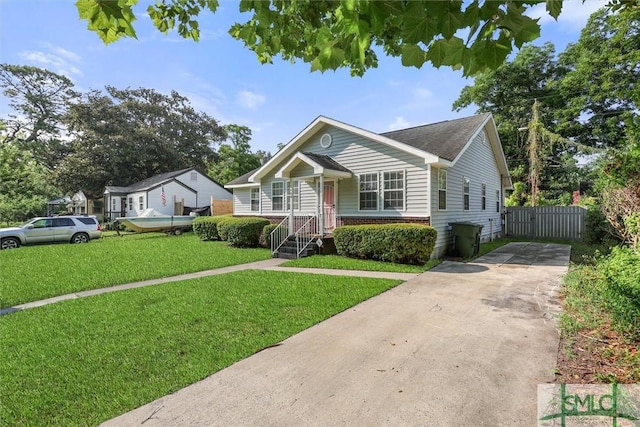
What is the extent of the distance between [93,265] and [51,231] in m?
8.69

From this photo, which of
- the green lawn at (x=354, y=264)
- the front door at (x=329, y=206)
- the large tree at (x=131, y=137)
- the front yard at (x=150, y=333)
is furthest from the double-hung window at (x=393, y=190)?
the large tree at (x=131, y=137)

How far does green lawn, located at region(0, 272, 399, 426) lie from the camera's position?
287 centimetres

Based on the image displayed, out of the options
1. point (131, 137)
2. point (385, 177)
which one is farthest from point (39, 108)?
point (385, 177)

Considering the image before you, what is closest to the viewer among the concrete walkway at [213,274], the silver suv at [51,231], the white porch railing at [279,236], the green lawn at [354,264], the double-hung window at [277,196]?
the concrete walkway at [213,274]

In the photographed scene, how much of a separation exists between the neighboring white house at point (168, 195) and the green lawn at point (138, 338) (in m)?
21.1

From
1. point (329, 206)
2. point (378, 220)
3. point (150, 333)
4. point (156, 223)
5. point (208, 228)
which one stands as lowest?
point (150, 333)

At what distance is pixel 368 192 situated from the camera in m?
11.9

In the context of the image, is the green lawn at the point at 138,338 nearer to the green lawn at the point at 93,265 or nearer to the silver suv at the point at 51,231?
the green lawn at the point at 93,265

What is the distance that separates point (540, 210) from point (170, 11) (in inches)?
754

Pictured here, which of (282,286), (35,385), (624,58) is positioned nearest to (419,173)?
(282,286)

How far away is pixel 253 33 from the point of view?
9.30 feet

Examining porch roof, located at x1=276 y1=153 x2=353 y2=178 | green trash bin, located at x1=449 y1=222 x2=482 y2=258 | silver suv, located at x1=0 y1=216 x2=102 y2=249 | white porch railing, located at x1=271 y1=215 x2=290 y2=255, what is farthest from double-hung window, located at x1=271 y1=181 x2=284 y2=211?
Result: silver suv, located at x1=0 y1=216 x2=102 y2=249

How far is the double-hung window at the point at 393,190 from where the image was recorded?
1099 centimetres

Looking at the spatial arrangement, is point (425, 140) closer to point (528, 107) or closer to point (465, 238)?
point (465, 238)
